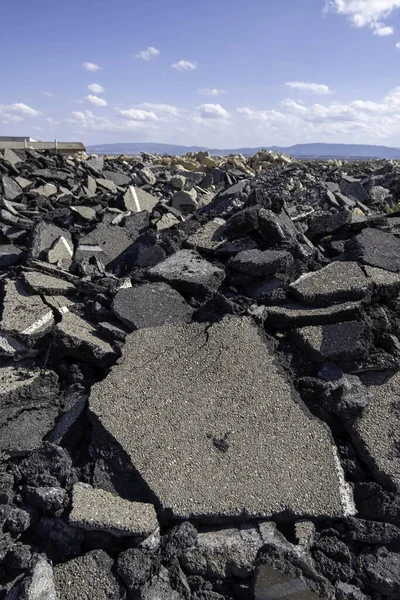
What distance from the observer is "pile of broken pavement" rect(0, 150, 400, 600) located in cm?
216

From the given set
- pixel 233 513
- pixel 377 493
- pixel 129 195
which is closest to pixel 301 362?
pixel 377 493

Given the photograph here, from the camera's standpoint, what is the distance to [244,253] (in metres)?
3.86

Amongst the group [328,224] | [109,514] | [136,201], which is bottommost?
[109,514]

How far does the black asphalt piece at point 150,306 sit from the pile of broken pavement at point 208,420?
0.04 feet

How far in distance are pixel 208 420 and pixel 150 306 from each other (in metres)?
1.06

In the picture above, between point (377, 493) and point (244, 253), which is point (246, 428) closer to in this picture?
point (377, 493)

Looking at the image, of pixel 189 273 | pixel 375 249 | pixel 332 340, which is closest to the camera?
pixel 332 340

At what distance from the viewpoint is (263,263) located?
3629mm

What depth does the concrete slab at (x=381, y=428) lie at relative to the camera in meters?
2.56

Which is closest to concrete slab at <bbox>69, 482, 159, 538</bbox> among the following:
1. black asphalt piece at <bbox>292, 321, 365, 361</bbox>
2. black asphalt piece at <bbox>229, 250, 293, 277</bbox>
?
black asphalt piece at <bbox>292, 321, 365, 361</bbox>

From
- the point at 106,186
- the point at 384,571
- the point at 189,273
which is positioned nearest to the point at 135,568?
the point at 384,571

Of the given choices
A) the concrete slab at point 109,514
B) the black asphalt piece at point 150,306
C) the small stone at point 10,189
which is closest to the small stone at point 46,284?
the black asphalt piece at point 150,306

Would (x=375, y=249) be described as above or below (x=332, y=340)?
above

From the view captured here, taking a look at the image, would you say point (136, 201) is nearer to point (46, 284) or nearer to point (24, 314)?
point (46, 284)
